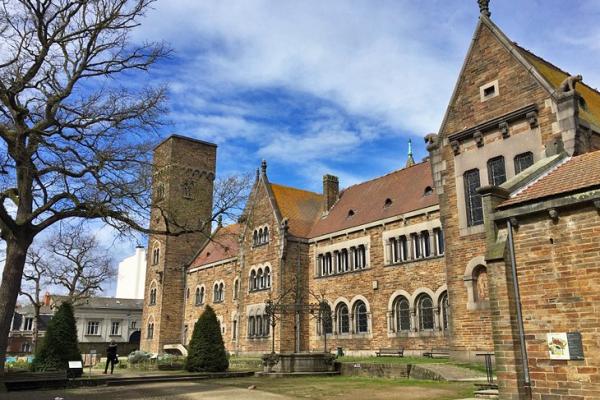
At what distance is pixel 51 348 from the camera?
2270 centimetres

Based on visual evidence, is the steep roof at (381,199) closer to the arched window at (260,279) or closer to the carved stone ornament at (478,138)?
the arched window at (260,279)

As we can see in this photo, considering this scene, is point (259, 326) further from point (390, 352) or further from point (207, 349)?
point (207, 349)

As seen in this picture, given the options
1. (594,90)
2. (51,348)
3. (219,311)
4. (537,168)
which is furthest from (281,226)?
(537,168)

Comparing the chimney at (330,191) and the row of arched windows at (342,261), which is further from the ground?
the chimney at (330,191)

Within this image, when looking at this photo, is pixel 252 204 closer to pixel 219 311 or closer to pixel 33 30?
pixel 219 311

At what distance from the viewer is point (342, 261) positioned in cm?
3359

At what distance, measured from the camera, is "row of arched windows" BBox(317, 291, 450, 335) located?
26.3 metres

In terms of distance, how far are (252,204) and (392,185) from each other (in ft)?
39.1

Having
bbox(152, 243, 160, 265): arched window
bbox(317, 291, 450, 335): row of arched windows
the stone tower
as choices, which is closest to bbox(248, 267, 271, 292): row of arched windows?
bbox(317, 291, 450, 335): row of arched windows

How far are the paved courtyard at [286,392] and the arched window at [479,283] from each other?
4.85 m

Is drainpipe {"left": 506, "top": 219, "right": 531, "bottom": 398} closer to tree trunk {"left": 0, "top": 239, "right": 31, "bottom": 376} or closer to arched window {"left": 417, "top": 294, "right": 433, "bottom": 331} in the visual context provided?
tree trunk {"left": 0, "top": 239, "right": 31, "bottom": 376}

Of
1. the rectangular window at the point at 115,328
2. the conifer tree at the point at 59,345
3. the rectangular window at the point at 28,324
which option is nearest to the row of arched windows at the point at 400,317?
the conifer tree at the point at 59,345

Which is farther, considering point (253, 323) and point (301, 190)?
point (301, 190)

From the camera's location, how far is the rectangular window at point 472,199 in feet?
70.2
